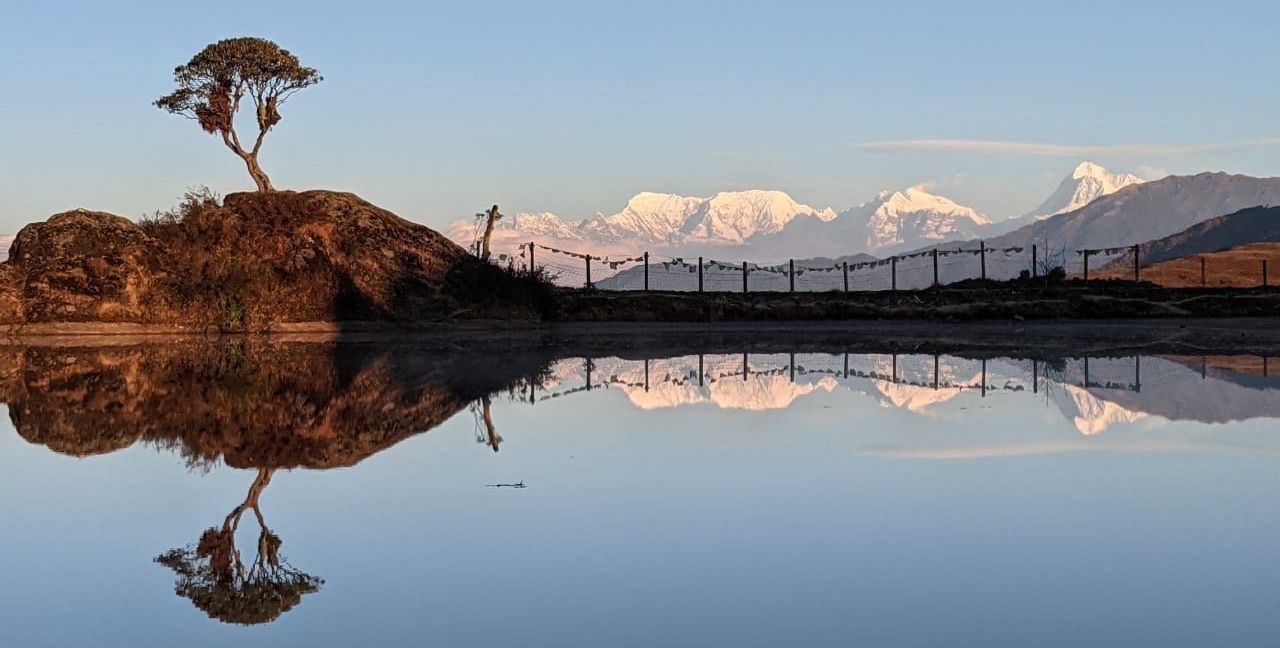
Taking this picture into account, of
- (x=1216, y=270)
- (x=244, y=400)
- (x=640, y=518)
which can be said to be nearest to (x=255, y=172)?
(x=244, y=400)

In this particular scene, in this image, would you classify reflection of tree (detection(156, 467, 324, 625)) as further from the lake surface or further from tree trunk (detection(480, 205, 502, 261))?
tree trunk (detection(480, 205, 502, 261))

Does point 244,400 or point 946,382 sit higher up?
point 244,400

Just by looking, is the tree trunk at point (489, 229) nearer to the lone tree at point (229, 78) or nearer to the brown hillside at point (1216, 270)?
the lone tree at point (229, 78)

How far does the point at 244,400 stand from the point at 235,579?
9451 mm

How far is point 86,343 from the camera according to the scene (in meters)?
32.3

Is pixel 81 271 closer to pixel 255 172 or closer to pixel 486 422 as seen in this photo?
pixel 255 172

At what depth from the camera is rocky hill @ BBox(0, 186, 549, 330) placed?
3731cm

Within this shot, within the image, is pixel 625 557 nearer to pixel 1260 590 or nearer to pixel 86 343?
pixel 1260 590

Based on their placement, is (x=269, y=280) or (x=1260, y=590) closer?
(x=1260, y=590)

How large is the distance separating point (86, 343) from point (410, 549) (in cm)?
2739

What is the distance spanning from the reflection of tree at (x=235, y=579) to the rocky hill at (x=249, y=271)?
30.7 metres

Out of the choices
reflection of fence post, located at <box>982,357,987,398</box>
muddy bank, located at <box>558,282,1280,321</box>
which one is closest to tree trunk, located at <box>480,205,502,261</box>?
muddy bank, located at <box>558,282,1280,321</box>

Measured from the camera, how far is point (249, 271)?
3797 cm

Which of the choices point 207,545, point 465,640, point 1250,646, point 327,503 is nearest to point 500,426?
point 327,503
